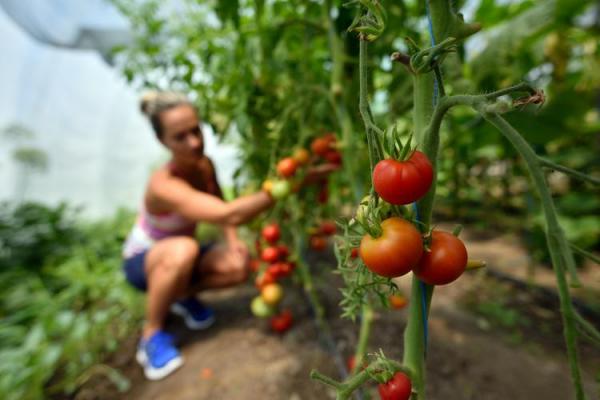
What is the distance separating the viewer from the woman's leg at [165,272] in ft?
4.70

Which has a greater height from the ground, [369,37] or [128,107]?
[128,107]

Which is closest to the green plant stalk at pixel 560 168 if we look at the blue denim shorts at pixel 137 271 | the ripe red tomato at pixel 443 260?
the ripe red tomato at pixel 443 260

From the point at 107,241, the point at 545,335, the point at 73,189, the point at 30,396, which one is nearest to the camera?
the point at 30,396

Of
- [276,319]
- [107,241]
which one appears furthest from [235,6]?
[107,241]

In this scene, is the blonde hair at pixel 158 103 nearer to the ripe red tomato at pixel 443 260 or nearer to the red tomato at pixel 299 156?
the red tomato at pixel 299 156

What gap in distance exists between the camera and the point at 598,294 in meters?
1.55

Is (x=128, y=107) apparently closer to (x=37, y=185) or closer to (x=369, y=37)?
(x=37, y=185)

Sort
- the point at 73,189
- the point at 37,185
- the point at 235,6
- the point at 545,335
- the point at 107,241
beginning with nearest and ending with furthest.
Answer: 1. the point at 235,6
2. the point at 545,335
3. the point at 107,241
4. the point at 37,185
5. the point at 73,189

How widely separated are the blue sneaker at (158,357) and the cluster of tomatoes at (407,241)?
1.21m

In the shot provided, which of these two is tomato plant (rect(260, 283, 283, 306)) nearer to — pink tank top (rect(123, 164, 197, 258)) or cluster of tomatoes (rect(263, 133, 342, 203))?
cluster of tomatoes (rect(263, 133, 342, 203))

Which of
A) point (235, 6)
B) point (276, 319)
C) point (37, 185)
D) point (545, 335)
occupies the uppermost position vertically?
point (235, 6)

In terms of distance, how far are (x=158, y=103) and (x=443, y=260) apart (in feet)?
4.31

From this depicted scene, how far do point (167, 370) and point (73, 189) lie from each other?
162 inches

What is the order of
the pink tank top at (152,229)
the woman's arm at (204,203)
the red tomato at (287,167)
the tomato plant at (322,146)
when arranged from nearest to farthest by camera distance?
the red tomato at (287,167)
the tomato plant at (322,146)
the woman's arm at (204,203)
the pink tank top at (152,229)
